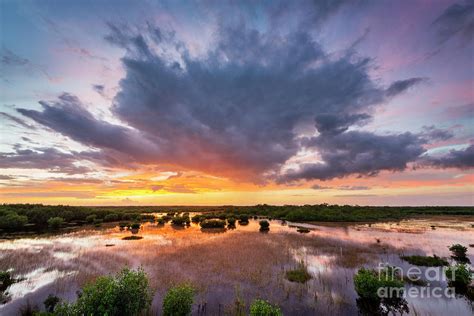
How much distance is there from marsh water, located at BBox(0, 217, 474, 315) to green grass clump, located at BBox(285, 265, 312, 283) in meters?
→ 0.70

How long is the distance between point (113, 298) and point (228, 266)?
15951mm

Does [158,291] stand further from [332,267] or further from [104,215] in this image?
[104,215]

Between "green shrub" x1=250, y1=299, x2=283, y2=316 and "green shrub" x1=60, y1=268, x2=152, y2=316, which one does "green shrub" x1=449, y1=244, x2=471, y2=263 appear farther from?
"green shrub" x1=60, y1=268, x2=152, y2=316

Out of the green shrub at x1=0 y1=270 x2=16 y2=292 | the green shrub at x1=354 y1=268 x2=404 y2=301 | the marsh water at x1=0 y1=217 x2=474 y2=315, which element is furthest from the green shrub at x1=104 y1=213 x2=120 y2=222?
the green shrub at x1=354 y1=268 x2=404 y2=301

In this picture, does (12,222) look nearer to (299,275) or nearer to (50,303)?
(50,303)

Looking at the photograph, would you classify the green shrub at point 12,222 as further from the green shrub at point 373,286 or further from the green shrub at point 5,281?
the green shrub at point 373,286

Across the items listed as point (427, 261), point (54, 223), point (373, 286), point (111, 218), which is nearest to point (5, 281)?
point (373, 286)

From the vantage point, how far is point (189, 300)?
15.2 m

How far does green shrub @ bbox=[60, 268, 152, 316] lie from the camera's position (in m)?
12.9

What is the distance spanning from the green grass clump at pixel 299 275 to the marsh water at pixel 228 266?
70 centimetres

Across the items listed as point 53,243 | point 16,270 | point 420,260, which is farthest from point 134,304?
point 53,243

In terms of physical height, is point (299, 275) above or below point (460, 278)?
below

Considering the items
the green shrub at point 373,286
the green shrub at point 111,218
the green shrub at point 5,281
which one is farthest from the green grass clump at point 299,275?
the green shrub at point 111,218

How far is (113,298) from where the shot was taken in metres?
13.6
